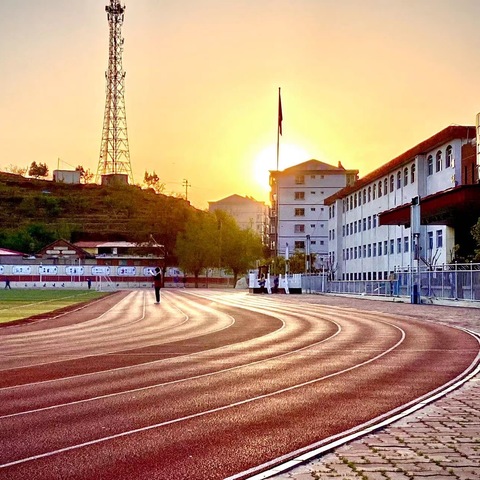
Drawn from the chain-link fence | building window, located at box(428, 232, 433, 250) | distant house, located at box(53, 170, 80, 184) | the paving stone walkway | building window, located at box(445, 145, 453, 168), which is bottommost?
the paving stone walkway

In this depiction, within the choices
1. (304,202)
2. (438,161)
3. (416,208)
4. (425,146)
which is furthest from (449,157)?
(304,202)

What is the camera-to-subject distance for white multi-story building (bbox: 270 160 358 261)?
122 meters

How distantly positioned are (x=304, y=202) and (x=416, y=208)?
261 feet

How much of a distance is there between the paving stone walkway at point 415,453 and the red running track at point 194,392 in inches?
22.4

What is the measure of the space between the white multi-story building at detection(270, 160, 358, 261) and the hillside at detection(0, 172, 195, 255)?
57.3 ft

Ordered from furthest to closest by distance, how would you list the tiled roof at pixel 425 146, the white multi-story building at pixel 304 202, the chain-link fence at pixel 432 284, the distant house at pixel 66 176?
the distant house at pixel 66 176, the white multi-story building at pixel 304 202, the tiled roof at pixel 425 146, the chain-link fence at pixel 432 284

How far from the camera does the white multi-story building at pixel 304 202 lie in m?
122

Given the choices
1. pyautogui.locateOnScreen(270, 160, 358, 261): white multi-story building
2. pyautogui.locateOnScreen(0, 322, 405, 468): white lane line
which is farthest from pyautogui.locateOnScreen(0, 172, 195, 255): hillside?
pyautogui.locateOnScreen(0, 322, 405, 468): white lane line

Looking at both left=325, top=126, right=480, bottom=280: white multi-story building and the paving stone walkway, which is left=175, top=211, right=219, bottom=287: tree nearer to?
left=325, top=126, right=480, bottom=280: white multi-story building

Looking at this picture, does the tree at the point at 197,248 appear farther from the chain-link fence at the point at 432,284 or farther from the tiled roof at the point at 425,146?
the chain-link fence at the point at 432,284

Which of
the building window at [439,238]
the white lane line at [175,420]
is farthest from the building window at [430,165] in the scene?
the white lane line at [175,420]

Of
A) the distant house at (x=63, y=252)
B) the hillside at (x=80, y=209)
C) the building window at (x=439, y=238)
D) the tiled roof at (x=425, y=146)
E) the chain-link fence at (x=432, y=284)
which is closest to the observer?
the chain-link fence at (x=432, y=284)

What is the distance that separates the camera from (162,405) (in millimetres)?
10570

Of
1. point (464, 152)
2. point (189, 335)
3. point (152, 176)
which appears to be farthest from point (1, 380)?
point (152, 176)
